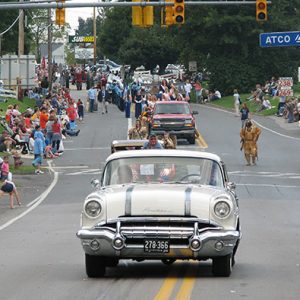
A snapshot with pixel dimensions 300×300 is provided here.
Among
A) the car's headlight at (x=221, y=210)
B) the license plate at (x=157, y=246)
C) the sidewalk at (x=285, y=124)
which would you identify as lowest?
the sidewalk at (x=285, y=124)

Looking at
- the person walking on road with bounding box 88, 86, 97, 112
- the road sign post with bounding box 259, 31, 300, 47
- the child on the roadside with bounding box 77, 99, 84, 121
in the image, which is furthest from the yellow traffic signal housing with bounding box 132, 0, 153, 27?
the person walking on road with bounding box 88, 86, 97, 112

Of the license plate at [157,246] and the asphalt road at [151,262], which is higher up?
the license plate at [157,246]

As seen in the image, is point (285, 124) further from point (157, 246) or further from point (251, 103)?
point (157, 246)

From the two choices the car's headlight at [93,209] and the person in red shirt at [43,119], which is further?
the person in red shirt at [43,119]

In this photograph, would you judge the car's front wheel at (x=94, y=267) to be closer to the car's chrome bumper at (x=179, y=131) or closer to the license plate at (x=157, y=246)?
the license plate at (x=157, y=246)

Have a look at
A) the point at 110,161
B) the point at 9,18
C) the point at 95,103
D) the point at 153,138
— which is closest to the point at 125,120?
the point at 95,103

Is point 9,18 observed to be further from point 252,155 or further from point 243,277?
point 243,277

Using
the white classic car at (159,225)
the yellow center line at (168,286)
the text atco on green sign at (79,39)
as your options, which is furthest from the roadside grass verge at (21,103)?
the text atco on green sign at (79,39)

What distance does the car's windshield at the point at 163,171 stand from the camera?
49.4 ft

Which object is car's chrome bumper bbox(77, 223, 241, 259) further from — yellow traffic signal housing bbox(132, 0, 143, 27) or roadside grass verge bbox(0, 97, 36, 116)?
roadside grass verge bbox(0, 97, 36, 116)

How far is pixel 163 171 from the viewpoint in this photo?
15.1 m

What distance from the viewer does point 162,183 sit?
14.8 m

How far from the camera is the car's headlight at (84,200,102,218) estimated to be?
46.2ft

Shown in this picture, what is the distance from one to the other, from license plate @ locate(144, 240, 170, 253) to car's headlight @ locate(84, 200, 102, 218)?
75 cm
